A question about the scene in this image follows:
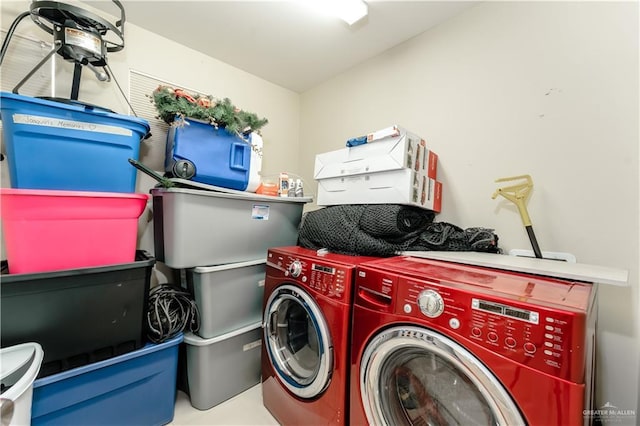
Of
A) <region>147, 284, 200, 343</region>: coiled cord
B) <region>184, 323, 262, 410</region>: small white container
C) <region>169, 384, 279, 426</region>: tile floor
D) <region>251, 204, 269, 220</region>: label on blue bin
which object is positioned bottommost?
<region>169, 384, 279, 426</region>: tile floor

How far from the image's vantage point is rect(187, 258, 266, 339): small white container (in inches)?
56.9

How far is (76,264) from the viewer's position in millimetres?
1124

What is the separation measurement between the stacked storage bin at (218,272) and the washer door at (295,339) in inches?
10.5

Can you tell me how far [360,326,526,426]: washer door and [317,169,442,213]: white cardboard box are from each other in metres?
0.74

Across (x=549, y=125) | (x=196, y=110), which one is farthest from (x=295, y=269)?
(x=549, y=125)

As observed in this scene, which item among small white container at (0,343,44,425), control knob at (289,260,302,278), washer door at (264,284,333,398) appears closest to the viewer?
small white container at (0,343,44,425)

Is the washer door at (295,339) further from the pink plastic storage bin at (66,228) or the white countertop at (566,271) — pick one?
the pink plastic storage bin at (66,228)

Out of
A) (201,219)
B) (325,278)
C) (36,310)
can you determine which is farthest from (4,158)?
(325,278)

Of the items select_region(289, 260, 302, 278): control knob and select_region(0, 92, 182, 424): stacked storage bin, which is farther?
select_region(289, 260, 302, 278): control knob

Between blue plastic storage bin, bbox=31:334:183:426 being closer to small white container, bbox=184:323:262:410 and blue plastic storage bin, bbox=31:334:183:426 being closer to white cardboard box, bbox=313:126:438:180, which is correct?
small white container, bbox=184:323:262:410

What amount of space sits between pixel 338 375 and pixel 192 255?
3.08 ft

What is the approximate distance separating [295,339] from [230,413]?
0.54 metres

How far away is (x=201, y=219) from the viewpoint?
1.43 m

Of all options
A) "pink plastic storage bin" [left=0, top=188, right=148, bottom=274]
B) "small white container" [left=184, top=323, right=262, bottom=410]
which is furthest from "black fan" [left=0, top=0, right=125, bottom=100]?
"small white container" [left=184, top=323, right=262, bottom=410]
